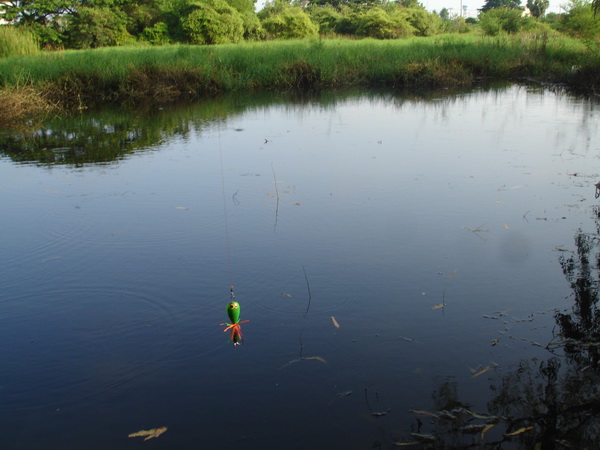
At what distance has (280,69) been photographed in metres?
16.0

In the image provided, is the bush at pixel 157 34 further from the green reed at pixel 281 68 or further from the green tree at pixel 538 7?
the green tree at pixel 538 7

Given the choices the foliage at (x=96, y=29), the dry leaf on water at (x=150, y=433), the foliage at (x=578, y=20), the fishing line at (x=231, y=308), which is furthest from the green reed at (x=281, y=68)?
the foliage at (x=96, y=29)

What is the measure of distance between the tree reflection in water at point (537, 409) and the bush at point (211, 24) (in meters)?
28.6

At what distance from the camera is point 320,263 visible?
160 inches

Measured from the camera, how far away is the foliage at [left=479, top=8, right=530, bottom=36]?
106 ft

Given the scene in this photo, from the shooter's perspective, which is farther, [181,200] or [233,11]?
[233,11]

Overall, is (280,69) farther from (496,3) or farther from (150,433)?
(496,3)

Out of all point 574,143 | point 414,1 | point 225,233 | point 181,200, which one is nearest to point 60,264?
point 225,233

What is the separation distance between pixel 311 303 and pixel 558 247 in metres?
1.96

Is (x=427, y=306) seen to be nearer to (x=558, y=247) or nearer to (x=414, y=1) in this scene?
(x=558, y=247)

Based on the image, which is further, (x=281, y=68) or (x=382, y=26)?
(x=382, y=26)

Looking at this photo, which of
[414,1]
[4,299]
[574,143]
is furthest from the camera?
[414,1]

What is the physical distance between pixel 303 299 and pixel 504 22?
35.3 m

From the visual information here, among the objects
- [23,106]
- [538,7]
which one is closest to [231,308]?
[23,106]
